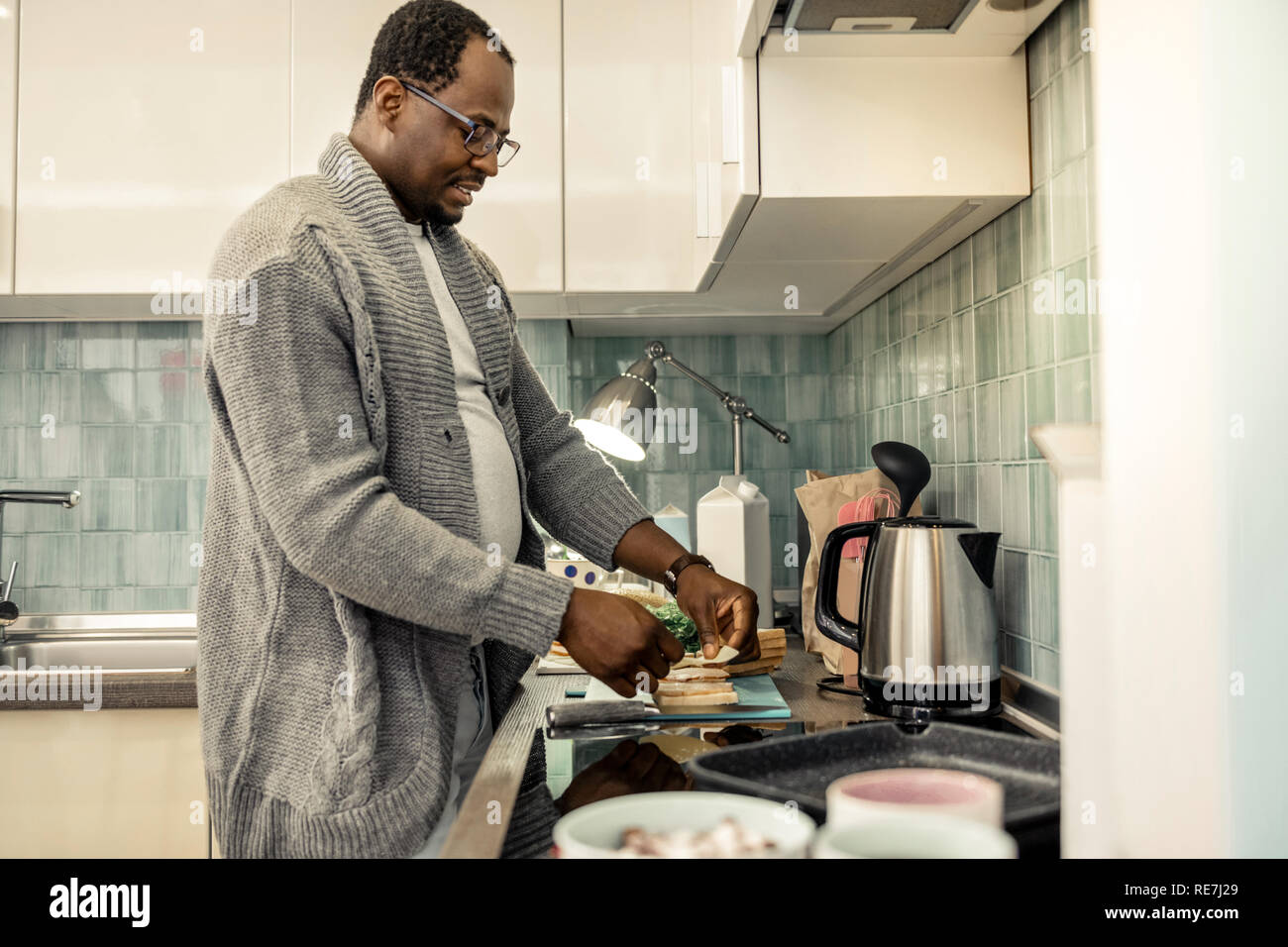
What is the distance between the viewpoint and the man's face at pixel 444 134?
38.7 inches

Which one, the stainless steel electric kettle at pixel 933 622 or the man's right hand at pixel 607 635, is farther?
the stainless steel electric kettle at pixel 933 622

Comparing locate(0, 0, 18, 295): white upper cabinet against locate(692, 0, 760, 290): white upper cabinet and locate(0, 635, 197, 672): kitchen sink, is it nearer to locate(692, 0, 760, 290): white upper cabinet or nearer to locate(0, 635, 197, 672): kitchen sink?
locate(0, 635, 197, 672): kitchen sink

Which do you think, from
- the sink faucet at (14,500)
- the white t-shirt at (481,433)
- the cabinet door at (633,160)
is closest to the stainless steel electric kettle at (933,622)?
the white t-shirt at (481,433)

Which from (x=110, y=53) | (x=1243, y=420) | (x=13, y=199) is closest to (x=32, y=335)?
(x=13, y=199)

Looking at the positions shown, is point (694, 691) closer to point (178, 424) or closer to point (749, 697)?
point (749, 697)

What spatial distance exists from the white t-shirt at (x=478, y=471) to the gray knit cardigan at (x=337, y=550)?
0.23ft

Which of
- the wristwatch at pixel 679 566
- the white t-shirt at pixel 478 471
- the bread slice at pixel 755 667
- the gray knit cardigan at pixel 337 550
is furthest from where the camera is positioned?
the bread slice at pixel 755 667

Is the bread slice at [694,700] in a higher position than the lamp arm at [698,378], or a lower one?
lower

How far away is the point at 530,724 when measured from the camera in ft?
3.27

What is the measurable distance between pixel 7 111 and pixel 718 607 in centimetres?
161

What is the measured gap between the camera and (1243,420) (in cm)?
41

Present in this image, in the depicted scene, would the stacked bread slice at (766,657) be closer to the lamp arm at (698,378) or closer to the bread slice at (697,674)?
the bread slice at (697,674)

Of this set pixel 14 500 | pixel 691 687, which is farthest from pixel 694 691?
pixel 14 500
